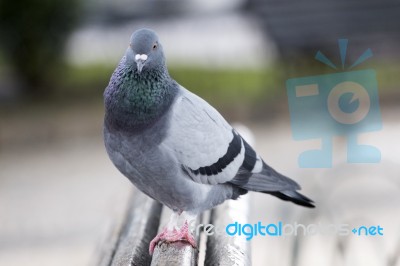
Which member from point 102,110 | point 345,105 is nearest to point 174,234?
point 345,105

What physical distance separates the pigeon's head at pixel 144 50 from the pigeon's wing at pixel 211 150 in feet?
0.47

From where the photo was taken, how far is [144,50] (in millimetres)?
1318

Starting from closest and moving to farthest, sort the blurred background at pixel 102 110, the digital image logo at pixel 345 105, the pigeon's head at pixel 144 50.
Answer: the pigeon's head at pixel 144 50
the digital image logo at pixel 345 105
the blurred background at pixel 102 110

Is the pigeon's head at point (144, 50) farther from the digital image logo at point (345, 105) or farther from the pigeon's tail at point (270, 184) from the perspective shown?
the pigeon's tail at point (270, 184)

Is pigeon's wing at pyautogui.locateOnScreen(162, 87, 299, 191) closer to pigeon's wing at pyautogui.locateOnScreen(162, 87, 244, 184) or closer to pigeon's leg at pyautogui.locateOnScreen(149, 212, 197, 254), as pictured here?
pigeon's wing at pyautogui.locateOnScreen(162, 87, 244, 184)

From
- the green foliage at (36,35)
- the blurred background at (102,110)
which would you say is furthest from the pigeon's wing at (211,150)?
the green foliage at (36,35)

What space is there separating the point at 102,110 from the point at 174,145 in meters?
5.08

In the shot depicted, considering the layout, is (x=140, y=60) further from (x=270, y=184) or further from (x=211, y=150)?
(x=270, y=184)

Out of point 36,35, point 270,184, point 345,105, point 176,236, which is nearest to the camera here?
point 345,105

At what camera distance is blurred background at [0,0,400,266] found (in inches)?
176

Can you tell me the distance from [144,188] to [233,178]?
0.18 meters

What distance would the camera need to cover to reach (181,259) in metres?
1.66

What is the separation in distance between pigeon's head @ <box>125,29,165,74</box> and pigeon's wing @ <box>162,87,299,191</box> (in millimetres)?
142

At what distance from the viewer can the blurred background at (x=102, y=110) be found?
446 cm
